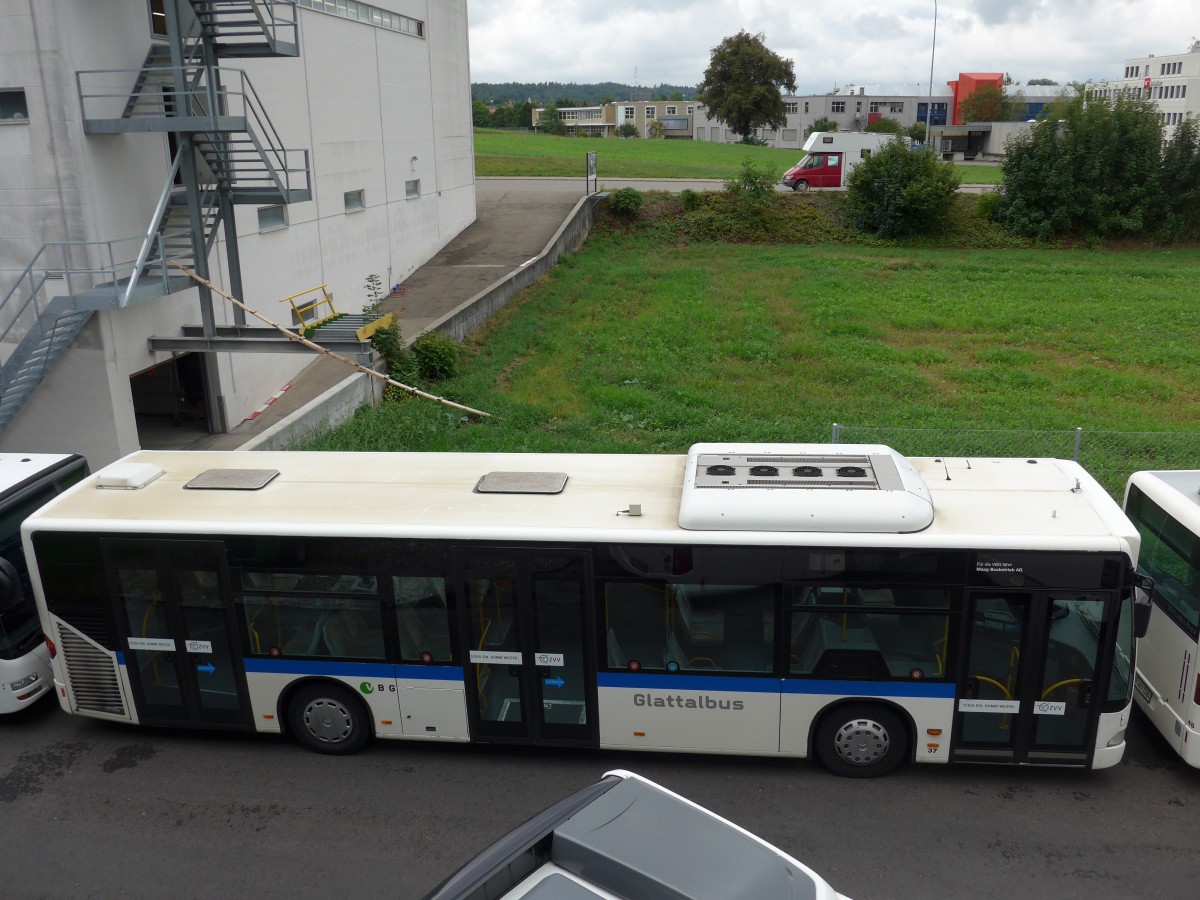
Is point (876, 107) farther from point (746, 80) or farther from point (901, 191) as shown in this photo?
point (901, 191)

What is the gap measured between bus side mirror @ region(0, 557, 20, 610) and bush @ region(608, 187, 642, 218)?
29012 mm

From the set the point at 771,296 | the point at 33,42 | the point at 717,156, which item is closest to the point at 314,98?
the point at 33,42

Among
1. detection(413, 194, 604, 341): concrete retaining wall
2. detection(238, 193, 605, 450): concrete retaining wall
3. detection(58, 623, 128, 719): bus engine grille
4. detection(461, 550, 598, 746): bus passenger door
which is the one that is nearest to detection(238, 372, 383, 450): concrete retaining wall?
detection(238, 193, 605, 450): concrete retaining wall

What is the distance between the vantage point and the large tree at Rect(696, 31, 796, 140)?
223 feet

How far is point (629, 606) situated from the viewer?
7711 mm

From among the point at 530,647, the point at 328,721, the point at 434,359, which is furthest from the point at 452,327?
the point at 530,647

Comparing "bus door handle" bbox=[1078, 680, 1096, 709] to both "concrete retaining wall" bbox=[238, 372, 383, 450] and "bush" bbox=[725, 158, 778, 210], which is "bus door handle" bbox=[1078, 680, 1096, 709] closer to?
"concrete retaining wall" bbox=[238, 372, 383, 450]

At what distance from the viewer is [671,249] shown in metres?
34.0

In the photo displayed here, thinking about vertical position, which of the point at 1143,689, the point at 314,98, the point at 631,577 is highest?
the point at 314,98

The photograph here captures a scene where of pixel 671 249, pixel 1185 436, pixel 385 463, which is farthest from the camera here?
pixel 671 249

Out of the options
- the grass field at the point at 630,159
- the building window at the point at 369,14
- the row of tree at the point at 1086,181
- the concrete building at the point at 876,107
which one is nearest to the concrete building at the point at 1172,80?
the concrete building at the point at 876,107

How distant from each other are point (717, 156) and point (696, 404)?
46227 mm

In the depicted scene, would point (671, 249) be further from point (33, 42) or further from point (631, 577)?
point (631, 577)

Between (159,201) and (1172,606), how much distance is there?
43.9ft
